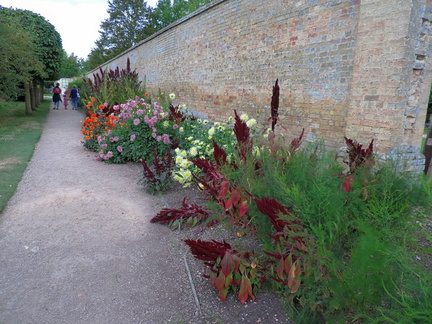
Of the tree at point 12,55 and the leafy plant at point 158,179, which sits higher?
the tree at point 12,55

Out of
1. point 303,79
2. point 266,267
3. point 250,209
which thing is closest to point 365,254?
point 266,267

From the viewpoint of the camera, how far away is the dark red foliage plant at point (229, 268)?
2459mm

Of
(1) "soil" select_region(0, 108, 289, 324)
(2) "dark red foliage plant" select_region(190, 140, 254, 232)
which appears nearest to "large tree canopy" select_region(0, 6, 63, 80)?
(1) "soil" select_region(0, 108, 289, 324)

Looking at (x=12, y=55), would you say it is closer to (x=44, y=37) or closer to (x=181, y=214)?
(x=44, y=37)

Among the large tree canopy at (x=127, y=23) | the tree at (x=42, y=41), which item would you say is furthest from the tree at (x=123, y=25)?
the tree at (x=42, y=41)

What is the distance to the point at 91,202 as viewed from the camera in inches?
191

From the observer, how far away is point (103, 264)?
10.5 feet

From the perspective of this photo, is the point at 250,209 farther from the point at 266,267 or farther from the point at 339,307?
the point at 339,307

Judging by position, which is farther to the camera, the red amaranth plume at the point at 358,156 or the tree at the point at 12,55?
the tree at the point at 12,55

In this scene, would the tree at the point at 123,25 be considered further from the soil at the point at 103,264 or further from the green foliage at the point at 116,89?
the soil at the point at 103,264

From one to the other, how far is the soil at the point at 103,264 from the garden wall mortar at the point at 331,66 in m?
2.42

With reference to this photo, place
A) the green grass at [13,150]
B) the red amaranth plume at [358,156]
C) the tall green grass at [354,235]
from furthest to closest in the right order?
the green grass at [13,150] → the red amaranth plume at [358,156] → the tall green grass at [354,235]

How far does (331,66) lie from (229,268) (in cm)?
415

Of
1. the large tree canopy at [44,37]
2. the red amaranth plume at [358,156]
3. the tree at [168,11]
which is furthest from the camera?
the tree at [168,11]
